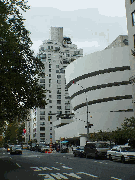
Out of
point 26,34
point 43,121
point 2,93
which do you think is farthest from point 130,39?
point 43,121

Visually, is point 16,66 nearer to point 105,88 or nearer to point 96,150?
point 96,150

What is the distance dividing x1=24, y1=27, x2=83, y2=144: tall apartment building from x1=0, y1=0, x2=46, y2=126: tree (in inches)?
3232

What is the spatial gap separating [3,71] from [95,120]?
169ft

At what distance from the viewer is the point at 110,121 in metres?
66.2

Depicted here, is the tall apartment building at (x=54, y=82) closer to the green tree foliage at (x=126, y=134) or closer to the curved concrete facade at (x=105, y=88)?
the curved concrete facade at (x=105, y=88)

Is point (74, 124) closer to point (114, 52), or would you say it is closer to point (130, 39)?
point (114, 52)

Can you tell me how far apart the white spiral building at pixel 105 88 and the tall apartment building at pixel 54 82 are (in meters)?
32.3

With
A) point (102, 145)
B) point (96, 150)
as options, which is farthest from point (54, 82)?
point (96, 150)

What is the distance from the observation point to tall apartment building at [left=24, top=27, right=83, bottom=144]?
4697 inches

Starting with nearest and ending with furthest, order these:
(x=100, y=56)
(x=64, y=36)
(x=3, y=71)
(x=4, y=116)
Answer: (x=3, y=71) < (x=4, y=116) < (x=100, y=56) < (x=64, y=36)

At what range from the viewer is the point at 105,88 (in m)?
70.6

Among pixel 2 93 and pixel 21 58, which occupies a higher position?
pixel 21 58

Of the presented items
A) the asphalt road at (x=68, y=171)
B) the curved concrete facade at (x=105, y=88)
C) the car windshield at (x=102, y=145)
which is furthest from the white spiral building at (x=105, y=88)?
the asphalt road at (x=68, y=171)

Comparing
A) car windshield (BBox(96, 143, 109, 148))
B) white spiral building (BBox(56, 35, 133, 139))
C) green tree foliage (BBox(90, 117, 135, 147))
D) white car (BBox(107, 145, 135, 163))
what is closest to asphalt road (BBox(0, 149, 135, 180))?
white car (BBox(107, 145, 135, 163))
